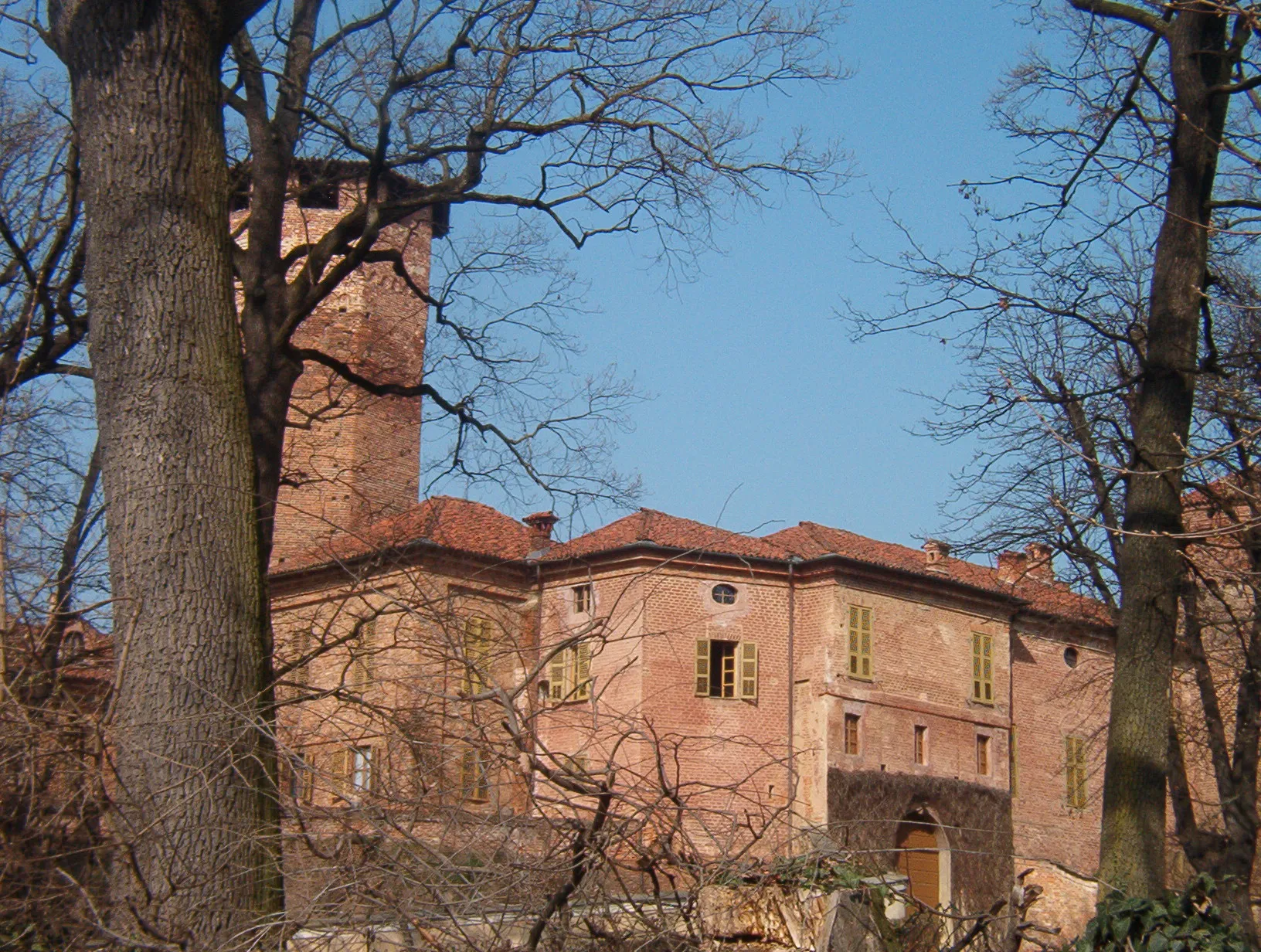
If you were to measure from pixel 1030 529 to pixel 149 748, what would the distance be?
29.5 feet

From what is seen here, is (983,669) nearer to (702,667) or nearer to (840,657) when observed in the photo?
(840,657)

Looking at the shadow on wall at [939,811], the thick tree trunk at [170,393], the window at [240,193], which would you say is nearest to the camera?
the thick tree trunk at [170,393]

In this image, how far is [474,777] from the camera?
4.68 m

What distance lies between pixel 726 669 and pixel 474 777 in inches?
1063

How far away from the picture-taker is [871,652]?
104 ft

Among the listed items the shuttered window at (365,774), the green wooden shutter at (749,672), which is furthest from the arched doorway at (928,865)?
the shuttered window at (365,774)

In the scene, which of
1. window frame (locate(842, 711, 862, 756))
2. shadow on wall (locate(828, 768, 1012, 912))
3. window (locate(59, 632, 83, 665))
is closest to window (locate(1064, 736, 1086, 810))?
shadow on wall (locate(828, 768, 1012, 912))

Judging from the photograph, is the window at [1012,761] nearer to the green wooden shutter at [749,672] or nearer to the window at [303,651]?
the green wooden shutter at [749,672]

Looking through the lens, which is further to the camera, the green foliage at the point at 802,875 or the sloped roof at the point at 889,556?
the sloped roof at the point at 889,556

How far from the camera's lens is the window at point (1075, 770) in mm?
35219

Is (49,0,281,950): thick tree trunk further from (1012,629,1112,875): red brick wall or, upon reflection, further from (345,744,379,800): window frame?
(1012,629,1112,875): red brick wall

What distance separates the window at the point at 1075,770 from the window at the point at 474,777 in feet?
107

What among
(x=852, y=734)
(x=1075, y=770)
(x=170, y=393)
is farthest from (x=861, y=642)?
(x=170, y=393)

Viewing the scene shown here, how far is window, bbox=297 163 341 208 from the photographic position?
10969 mm
